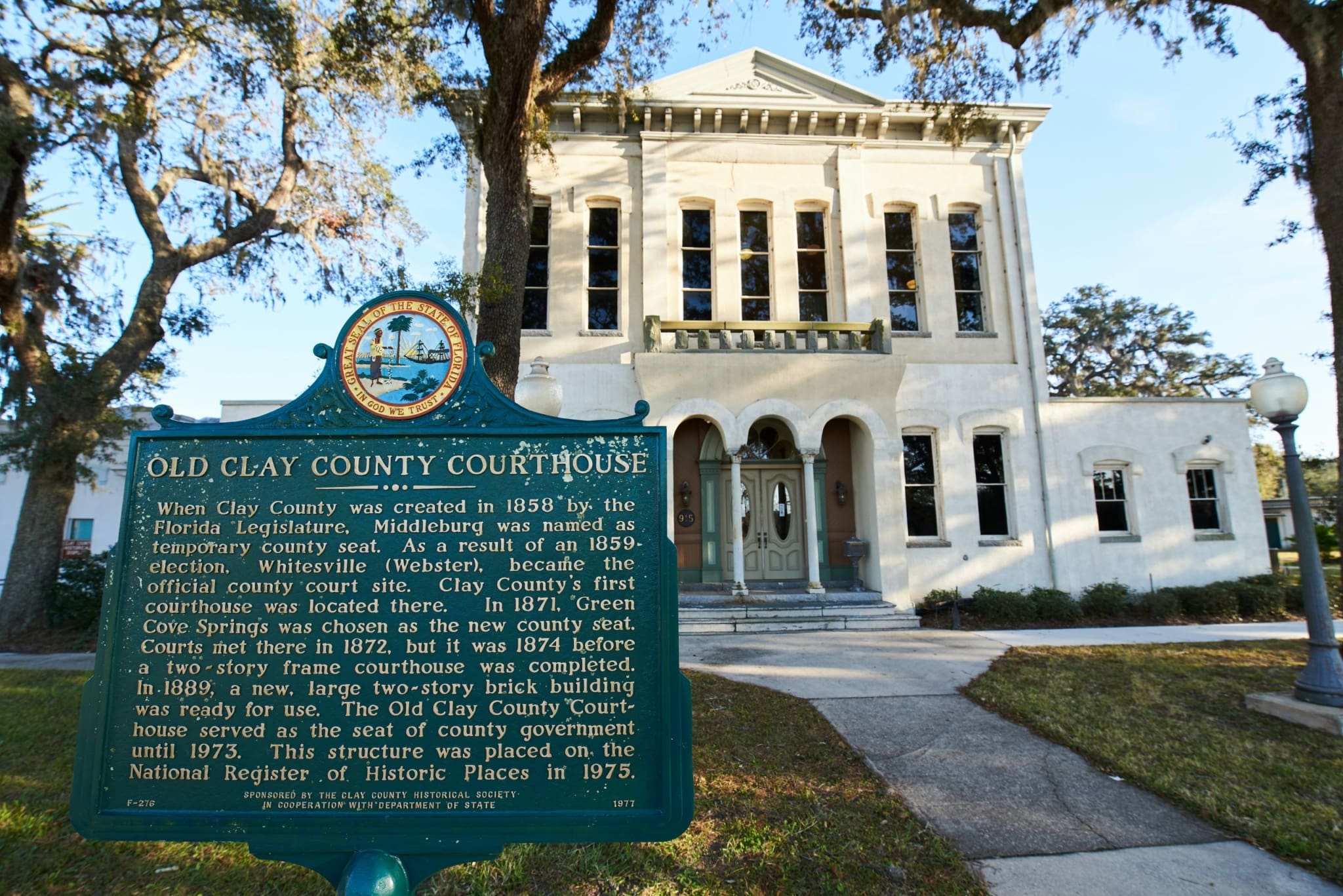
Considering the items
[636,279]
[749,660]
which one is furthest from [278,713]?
[636,279]

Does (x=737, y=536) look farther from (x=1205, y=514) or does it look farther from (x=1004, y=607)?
(x=1205, y=514)

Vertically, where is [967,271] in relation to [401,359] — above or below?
above

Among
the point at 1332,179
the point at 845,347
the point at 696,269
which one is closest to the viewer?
the point at 1332,179

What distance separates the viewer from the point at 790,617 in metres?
11.7

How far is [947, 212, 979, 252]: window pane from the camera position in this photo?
50.1 ft

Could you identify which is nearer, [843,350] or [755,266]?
[843,350]

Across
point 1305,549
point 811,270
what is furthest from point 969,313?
point 1305,549

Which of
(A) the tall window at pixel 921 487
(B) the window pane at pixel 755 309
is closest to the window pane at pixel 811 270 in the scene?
(B) the window pane at pixel 755 309

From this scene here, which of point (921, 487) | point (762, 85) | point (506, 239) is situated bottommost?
point (921, 487)

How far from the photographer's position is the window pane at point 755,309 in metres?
14.6

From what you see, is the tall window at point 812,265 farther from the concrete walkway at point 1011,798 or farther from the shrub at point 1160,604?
the shrub at point 1160,604

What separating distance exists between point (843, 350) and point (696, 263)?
3.84 meters

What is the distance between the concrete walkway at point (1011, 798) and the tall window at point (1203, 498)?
9.57 metres

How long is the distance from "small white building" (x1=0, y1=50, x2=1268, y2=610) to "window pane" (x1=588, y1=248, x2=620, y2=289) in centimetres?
5
